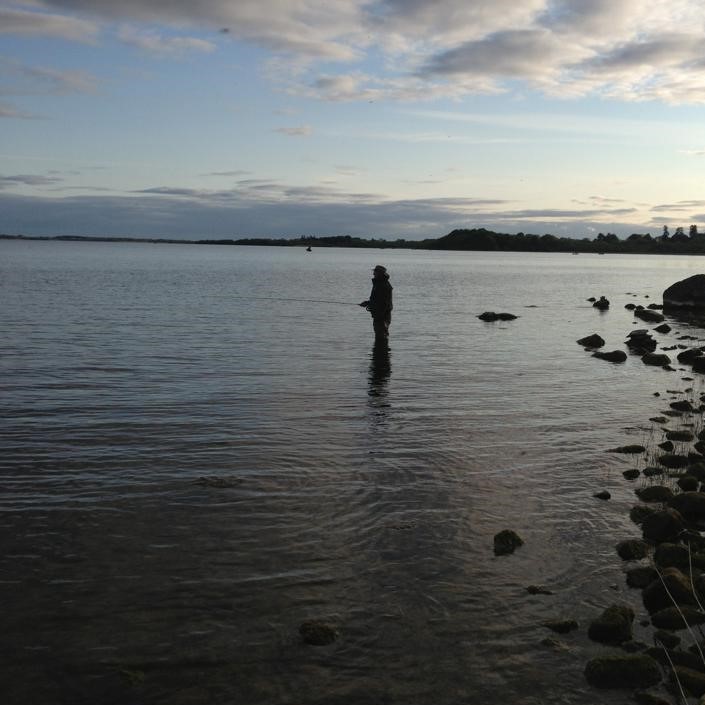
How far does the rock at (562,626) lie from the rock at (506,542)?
197 cm

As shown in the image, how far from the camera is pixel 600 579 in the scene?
9.85 metres

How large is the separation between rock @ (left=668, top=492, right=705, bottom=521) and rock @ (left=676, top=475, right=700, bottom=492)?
3.45 ft

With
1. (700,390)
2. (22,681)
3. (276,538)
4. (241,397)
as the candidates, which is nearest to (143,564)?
(276,538)

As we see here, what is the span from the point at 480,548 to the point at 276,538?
3.04 metres

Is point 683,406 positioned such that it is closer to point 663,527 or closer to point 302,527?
point 663,527

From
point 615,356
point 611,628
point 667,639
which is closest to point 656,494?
point 667,639

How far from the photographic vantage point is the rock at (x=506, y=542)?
10570 mm

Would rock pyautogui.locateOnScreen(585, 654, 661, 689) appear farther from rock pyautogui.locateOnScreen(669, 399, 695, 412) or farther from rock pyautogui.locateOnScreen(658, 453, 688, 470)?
rock pyautogui.locateOnScreen(669, 399, 695, 412)

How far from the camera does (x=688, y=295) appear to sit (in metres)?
55.7

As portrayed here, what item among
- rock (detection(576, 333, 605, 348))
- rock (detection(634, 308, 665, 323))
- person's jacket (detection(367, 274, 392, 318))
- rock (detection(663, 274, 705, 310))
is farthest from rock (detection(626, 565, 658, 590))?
rock (detection(663, 274, 705, 310))

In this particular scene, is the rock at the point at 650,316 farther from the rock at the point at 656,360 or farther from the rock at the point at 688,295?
the rock at the point at 656,360

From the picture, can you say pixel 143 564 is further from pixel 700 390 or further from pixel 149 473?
pixel 700 390

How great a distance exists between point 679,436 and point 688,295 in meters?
42.8

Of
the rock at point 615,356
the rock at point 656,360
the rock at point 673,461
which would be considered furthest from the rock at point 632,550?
the rock at point 615,356
